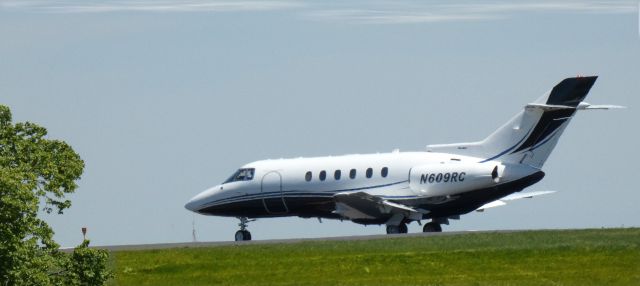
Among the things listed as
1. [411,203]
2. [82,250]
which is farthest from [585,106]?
[82,250]

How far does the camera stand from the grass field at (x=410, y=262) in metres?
41.3

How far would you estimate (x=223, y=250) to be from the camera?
50094 mm

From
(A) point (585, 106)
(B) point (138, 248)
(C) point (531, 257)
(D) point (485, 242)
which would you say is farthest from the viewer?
(A) point (585, 106)

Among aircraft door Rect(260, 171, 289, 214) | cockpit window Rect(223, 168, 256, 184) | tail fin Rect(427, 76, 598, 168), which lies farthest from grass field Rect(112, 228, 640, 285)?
cockpit window Rect(223, 168, 256, 184)

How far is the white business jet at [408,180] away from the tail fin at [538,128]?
0.11ft

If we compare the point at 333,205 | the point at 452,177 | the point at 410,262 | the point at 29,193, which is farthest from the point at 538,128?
the point at 29,193

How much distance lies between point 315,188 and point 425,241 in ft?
46.4

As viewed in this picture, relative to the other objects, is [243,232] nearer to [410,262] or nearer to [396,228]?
[396,228]

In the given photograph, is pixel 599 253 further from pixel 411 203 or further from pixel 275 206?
pixel 275 206

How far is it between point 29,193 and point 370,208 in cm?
2978

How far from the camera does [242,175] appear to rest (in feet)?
216

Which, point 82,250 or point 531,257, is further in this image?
point 531,257

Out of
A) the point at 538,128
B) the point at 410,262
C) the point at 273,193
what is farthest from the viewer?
the point at 273,193

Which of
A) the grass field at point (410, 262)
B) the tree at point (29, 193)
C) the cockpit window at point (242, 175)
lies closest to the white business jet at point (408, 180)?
the cockpit window at point (242, 175)
